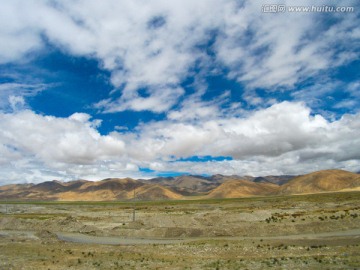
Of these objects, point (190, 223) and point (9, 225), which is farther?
point (9, 225)

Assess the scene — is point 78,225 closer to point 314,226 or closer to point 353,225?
point 314,226

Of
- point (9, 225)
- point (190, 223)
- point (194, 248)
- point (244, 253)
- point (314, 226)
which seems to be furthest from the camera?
point (9, 225)

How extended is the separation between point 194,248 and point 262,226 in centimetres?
2437

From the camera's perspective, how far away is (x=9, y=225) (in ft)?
289

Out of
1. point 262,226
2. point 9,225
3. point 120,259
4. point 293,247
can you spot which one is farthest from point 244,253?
point 9,225

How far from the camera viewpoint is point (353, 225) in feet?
211

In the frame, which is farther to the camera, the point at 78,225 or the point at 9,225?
the point at 9,225

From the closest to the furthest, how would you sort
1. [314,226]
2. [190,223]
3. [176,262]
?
[176,262] < [314,226] < [190,223]

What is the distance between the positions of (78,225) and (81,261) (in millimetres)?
46949

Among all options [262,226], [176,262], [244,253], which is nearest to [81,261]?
[176,262]

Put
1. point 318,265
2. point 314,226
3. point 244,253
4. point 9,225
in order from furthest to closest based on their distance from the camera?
point 9,225, point 314,226, point 244,253, point 318,265

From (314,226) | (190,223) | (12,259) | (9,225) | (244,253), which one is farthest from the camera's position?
(9,225)

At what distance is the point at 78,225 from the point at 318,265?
6392 centimetres

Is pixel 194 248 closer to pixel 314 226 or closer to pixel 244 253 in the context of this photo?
pixel 244 253
